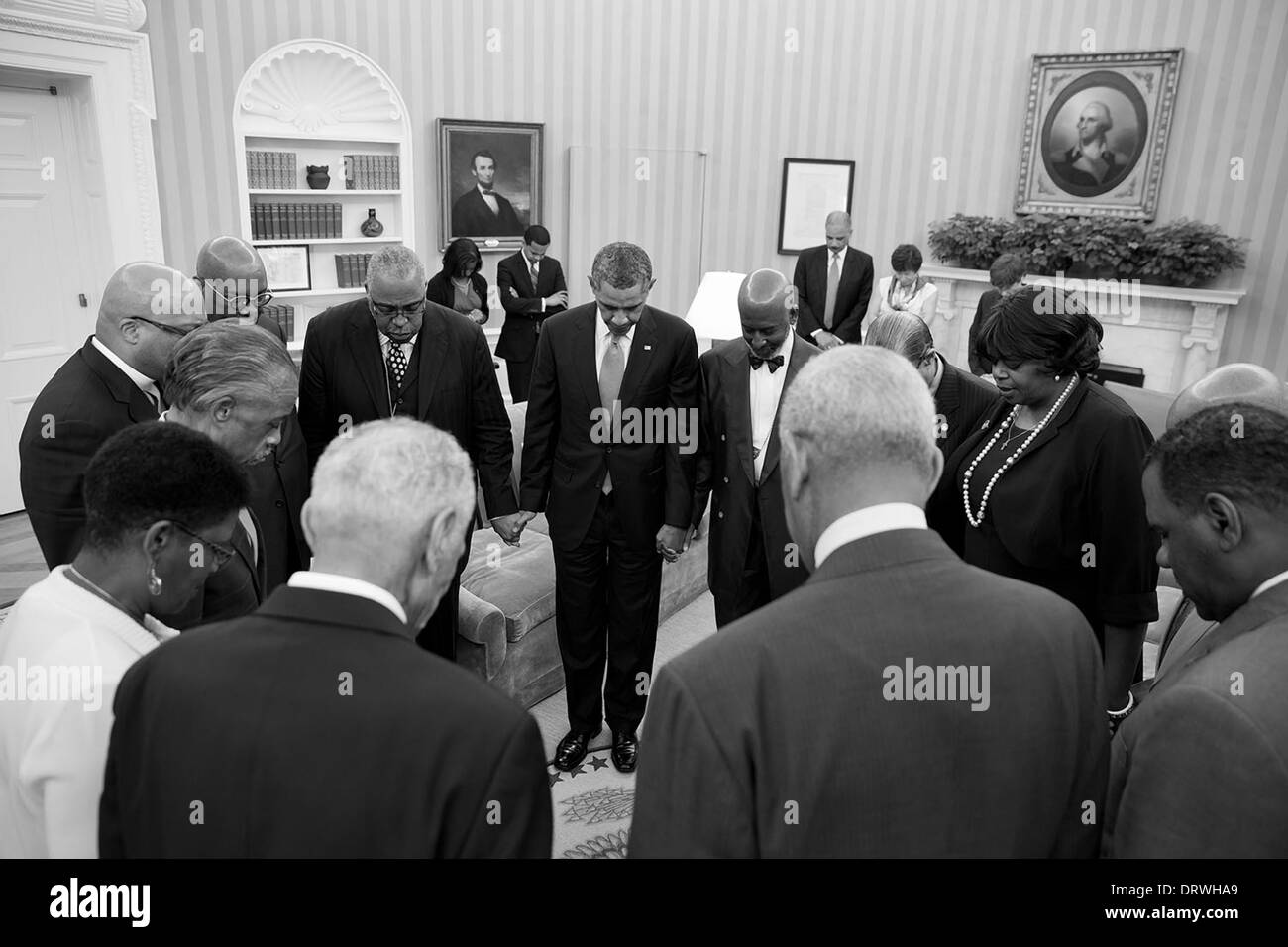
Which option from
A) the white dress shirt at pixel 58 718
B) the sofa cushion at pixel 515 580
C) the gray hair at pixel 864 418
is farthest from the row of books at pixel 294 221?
the gray hair at pixel 864 418

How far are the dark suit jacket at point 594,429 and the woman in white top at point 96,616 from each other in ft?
5.94

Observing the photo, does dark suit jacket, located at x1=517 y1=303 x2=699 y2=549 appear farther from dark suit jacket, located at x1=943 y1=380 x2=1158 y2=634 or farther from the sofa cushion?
dark suit jacket, located at x1=943 y1=380 x2=1158 y2=634

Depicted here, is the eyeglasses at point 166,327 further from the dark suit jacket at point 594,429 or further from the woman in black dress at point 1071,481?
the woman in black dress at point 1071,481

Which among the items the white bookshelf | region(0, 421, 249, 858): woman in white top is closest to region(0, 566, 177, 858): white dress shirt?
region(0, 421, 249, 858): woman in white top

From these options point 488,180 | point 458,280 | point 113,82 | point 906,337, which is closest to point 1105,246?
point 488,180

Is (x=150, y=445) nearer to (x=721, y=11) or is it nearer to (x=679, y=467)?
(x=679, y=467)

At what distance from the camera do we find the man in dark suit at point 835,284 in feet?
25.8

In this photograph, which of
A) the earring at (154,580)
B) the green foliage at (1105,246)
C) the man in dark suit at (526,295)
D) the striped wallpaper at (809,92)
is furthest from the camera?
the green foliage at (1105,246)

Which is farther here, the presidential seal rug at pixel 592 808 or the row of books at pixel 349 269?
the row of books at pixel 349 269

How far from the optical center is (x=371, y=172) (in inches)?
311

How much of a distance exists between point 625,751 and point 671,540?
887mm

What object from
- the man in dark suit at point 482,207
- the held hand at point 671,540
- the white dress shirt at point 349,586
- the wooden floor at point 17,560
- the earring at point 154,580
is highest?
the man in dark suit at point 482,207

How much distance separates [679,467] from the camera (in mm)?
3377
